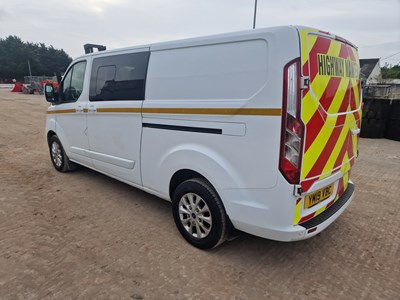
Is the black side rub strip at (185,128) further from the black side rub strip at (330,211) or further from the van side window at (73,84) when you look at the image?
the van side window at (73,84)

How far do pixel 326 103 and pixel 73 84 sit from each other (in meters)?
3.98

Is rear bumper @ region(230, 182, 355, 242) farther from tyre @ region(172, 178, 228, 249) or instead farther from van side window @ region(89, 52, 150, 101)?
van side window @ region(89, 52, 150, 101)

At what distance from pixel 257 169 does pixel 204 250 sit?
114cm

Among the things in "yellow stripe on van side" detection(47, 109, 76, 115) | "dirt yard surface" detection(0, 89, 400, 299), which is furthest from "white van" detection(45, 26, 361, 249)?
"yellow stripe on van side" detection(47, 109, 76, 115)

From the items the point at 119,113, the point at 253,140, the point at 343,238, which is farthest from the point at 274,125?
the point at 119,113

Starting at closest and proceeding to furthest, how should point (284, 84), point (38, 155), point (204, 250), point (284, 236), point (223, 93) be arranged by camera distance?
point (284, 84)
point (284, 236)
point (223, 93)
point (204, 250)
point (38, 155)

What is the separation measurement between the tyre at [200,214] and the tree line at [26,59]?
79.7 meters

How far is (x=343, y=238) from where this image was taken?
3262mm

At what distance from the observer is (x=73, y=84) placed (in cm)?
477

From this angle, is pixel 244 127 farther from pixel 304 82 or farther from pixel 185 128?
pixel 185 128

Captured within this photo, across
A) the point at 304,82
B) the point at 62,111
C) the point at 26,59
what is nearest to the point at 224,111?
the point at 304,82

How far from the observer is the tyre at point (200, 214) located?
2773 mm

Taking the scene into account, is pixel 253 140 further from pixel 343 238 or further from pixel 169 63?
pixel 343 238

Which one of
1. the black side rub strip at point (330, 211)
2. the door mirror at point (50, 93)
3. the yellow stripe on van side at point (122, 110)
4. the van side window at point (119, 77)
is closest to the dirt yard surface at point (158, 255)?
the black side rub strip at point (330, 211)
